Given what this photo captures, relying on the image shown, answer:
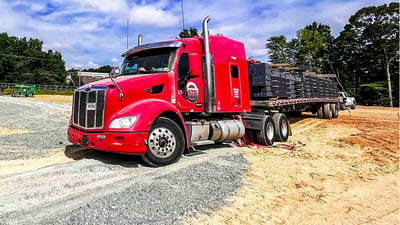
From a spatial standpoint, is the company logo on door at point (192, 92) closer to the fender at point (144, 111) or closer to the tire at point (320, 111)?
the fender at point (144, 111)

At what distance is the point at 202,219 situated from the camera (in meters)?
3.42

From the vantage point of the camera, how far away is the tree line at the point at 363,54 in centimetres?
3900

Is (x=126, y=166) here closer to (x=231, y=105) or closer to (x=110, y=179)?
(x=110, y=179)

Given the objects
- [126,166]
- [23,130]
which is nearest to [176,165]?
[126,166]

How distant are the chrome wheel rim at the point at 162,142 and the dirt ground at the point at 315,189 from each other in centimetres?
166

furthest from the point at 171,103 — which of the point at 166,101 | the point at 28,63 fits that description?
the point at 28,63

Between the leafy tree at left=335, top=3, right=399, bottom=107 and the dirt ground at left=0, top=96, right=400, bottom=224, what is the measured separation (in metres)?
38.2

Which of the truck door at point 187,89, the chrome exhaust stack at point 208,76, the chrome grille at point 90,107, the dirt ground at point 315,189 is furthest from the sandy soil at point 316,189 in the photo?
the chrome grille at point 90,107

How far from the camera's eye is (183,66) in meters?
6.41

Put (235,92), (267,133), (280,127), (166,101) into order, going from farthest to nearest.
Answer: (280,127) < (267,133) < (235,92) < (166,101)

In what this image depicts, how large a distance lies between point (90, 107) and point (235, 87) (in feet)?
13.9

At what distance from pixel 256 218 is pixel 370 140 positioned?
8138 mm

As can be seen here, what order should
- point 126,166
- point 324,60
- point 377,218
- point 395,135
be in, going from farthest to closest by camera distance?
point 324,60 < point 395,135 < point 126,166 < point 377,218

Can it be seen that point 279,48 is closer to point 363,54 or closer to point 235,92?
point 363,54
